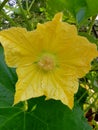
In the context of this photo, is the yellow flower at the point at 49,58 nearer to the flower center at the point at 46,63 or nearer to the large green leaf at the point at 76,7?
the flower center at the point at 46,63

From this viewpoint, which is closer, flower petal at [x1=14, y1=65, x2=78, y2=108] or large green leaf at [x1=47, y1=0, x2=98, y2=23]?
flower petal at [x1=14, y1=65, x2=78, y2=108]

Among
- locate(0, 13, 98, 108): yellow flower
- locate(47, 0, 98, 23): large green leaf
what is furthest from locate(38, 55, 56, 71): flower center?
locate(47, 0, 98, 23): large green leaf

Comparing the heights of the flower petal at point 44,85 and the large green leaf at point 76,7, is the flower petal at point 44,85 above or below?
below

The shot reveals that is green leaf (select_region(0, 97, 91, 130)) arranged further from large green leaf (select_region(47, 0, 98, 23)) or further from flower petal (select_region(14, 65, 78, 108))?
large green leaf (select_region(47, 0, 98, 23))

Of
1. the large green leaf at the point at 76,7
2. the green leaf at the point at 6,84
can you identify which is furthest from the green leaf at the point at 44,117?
the large green leaf at the point at 76,7

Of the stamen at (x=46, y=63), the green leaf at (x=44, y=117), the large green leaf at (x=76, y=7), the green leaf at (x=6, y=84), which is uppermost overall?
the large green leaf at (x=76, y=7)

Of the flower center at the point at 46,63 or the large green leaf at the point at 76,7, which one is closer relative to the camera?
the flower center at the point at 46,63
